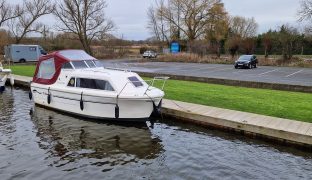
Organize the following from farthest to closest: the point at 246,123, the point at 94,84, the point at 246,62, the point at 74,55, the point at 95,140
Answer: the point at 246,62, the point at 74,55, the point at 94,84, the point at 95,140, the point at 246,123

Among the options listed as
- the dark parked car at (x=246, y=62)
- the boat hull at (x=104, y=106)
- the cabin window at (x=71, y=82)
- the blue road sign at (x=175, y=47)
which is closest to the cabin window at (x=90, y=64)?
the cabin window at (x=71, y=82)

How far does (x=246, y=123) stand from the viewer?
1241 centimetres

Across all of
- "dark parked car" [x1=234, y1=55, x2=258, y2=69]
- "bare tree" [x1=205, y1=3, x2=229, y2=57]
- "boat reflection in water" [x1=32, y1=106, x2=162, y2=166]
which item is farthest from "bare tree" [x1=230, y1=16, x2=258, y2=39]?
"boat reflection in water" [x1=32, y1=106, x2=162, y2=166]

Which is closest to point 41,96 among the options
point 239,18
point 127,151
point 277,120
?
point 127,151

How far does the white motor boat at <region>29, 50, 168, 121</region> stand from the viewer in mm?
14359

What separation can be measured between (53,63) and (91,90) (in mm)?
4025

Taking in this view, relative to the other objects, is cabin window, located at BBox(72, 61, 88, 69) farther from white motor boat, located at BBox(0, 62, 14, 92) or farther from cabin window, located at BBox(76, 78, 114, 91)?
white motor boat, located at BBox(0, 62, 14, 92)

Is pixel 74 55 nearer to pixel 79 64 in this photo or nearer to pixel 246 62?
pixel 79 64

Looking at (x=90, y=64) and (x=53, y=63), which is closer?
(x=90, y=64)

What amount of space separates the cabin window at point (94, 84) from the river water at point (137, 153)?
4.84 feet

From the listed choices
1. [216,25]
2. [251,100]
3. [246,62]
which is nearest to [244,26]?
[216,25]

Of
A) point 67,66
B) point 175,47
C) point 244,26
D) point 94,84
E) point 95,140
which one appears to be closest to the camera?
point 95,140

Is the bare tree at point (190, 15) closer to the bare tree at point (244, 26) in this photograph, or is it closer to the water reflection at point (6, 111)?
the bare tree at point (244, 26)

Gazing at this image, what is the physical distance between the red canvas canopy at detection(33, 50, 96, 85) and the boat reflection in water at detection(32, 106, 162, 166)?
2577 mm
